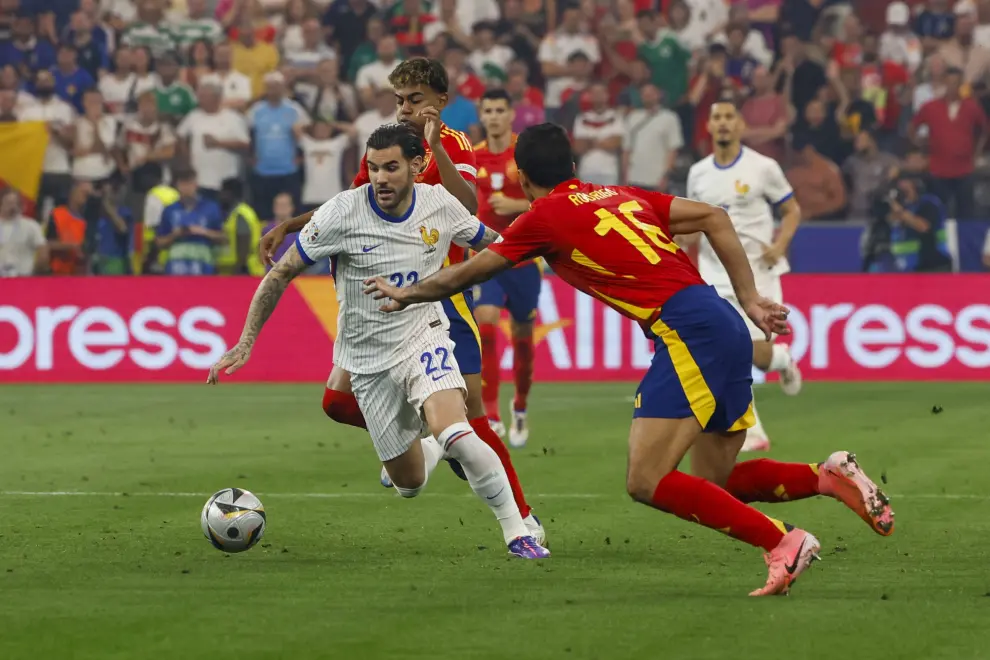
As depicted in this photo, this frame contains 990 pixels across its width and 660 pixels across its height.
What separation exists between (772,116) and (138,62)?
757cm

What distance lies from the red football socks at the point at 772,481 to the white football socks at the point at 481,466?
0.98 metres

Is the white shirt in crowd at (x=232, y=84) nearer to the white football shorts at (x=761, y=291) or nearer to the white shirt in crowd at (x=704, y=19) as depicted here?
the white shirt in crowd at (x=704, y=19)

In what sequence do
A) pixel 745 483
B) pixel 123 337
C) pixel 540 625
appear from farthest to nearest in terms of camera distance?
pixel 123 337 → pixel 745 483 → pixel 540 625

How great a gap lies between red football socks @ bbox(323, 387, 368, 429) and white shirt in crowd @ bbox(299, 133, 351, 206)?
11182 millimetres

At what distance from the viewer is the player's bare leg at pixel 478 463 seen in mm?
7328

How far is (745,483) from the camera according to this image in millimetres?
7086

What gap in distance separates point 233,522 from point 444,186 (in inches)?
73.3

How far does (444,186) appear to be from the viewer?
805 centimetres

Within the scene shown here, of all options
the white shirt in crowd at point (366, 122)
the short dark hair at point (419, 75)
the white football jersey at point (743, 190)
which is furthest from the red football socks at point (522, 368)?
the white shirt in crowd at point (366, 122)

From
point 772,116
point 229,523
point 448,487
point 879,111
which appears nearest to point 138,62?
point 772,116

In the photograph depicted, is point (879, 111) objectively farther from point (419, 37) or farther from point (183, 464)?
point (183, 464)

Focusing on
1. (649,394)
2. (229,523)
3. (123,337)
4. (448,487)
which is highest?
(649,394)

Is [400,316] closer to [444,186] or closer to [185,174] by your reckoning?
[444,186]

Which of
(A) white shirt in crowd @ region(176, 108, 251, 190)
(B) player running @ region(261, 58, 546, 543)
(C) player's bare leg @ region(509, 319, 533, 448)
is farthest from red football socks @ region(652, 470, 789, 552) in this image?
(A) white shirt in crowd @ region(176, 108, 251, 190)
